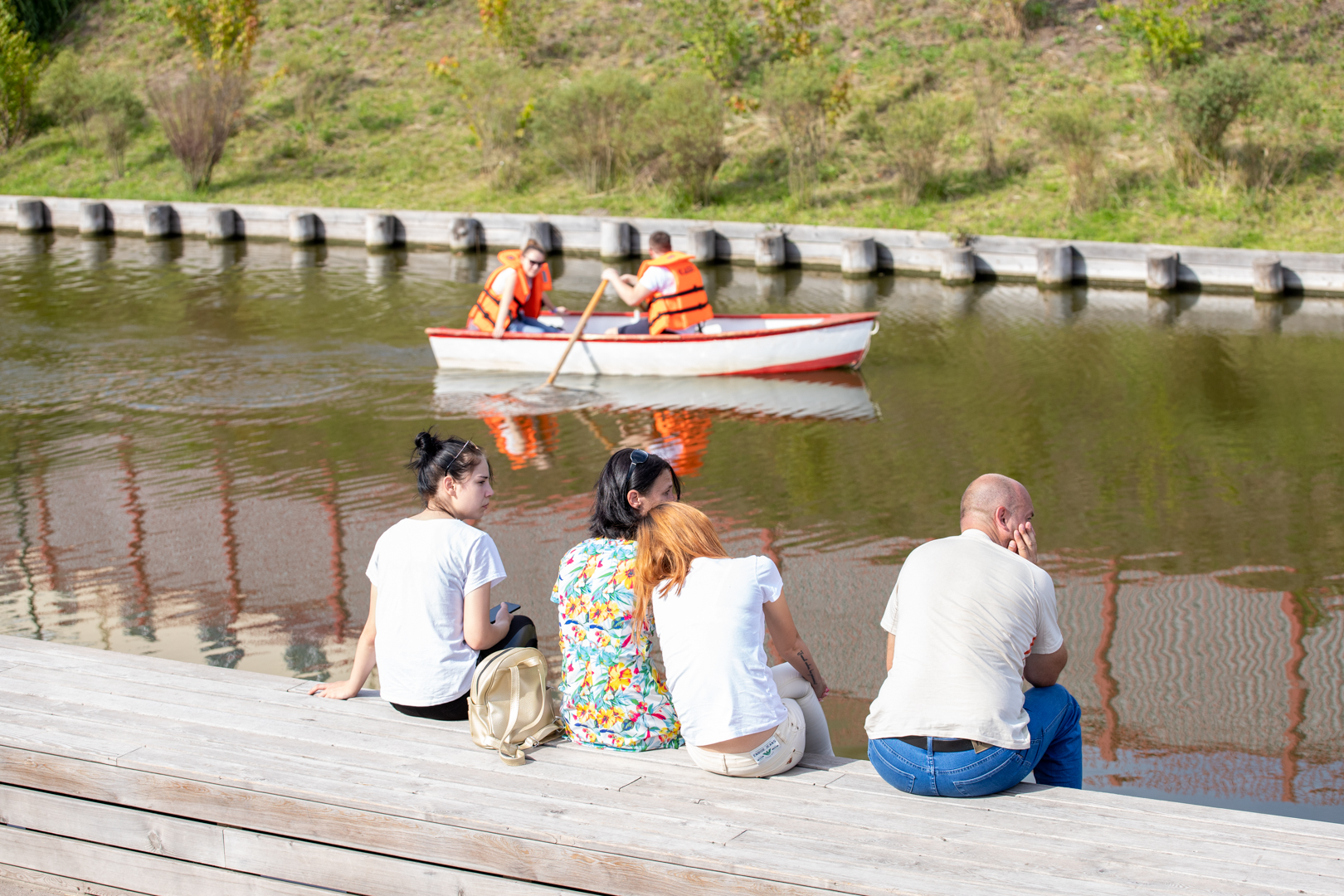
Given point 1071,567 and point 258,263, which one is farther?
point 258,263

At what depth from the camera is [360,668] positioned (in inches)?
150

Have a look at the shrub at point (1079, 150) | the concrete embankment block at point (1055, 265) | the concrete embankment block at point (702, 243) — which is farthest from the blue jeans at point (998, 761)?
the shrub at point (1079, 150)

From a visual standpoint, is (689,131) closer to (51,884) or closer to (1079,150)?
(1079,150)

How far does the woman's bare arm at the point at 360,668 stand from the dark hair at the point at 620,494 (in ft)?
2.47

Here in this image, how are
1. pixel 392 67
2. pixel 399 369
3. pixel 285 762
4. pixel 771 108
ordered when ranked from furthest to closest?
pixel 392 67 < pixel 771 108 < pixel 399 369 < pixel 285 762

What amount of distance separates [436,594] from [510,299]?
8116mm

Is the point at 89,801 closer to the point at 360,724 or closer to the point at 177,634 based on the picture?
the point at 360,724

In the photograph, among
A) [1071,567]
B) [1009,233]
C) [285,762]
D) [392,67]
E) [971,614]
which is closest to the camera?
[971,614]

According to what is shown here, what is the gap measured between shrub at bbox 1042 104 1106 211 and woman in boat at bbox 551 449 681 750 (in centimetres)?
1416

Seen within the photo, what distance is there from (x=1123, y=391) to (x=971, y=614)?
26.1ft

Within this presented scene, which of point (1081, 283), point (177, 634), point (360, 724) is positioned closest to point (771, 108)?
point (1081, 283)

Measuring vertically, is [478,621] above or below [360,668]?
above

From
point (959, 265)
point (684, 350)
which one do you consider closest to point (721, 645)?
point (684, 350)

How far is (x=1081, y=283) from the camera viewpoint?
14852 mm
